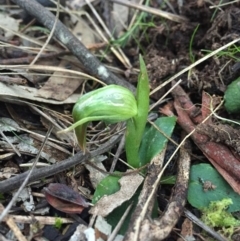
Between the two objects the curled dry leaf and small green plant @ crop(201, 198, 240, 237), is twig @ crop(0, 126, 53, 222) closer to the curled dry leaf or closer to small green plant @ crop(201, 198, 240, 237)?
the curled dry leaf

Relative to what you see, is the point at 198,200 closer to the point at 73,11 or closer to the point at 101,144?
the point at 101,144

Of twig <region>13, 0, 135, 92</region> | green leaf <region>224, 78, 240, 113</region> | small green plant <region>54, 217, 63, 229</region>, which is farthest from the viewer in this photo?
twig <region>13, 0, 135, 92</region>

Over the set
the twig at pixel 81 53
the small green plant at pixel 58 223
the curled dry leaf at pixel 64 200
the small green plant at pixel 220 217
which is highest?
the twig at pixel 81 53

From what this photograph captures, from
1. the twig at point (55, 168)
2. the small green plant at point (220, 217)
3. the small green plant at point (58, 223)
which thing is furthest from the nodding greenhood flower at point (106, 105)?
the small green plant at point (220, 217)

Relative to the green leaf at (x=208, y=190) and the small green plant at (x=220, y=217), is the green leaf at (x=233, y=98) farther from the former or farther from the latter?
the small green plant at (x=220, y=217)

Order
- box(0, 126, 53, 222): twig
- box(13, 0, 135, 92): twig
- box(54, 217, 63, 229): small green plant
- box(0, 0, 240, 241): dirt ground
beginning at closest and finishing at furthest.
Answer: box(0, 126, 53, 222): twig, box(54, 217, 63, 229): small green plant, box(0, 0, 240, 241): dirt ground, box(13, 0, 135, 92): twig

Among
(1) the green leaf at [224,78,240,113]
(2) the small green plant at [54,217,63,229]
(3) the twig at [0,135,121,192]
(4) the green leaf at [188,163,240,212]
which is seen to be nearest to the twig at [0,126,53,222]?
(3) the twig at [0,135,121,192]

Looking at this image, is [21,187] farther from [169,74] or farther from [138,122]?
[169,74]

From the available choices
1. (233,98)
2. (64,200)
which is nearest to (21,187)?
(64,200)

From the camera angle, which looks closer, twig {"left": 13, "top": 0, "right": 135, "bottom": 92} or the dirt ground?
the dirt ground
